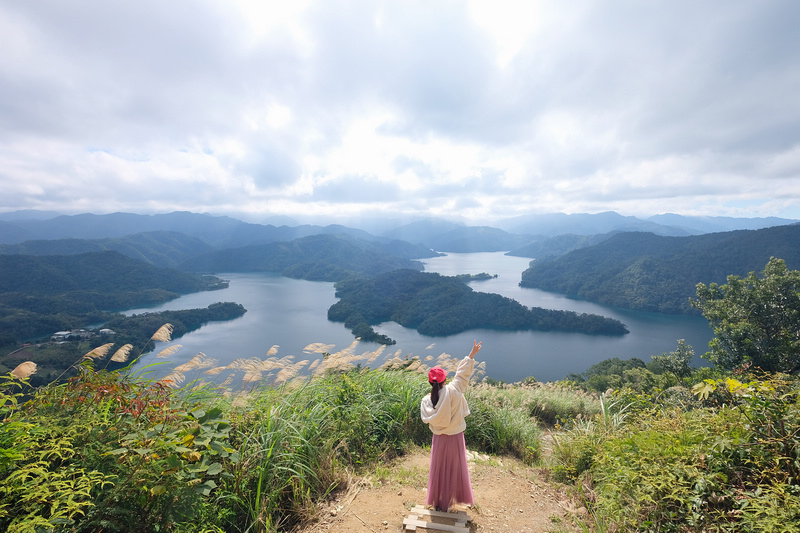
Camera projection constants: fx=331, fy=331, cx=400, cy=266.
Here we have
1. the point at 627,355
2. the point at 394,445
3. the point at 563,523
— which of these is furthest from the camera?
the point at 627,355

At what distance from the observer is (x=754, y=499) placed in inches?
62.2

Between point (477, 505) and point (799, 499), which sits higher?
point (799, 499)

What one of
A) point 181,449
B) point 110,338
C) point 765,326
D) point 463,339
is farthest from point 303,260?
point 181,449

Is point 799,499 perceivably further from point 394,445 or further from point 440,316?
point 440,316

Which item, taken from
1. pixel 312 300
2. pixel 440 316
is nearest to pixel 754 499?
pixel 440 316

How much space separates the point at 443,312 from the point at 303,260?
67912mm

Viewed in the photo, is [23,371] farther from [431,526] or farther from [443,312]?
[443,312]

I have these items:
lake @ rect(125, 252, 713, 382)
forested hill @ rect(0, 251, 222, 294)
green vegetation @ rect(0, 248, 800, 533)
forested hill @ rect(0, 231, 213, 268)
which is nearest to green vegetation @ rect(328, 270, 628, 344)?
lake @ rect(125, 252, 713, 382)

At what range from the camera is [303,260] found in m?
108

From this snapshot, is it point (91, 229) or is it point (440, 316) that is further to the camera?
point (91, 229)

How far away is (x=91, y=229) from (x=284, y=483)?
23180 centimetres

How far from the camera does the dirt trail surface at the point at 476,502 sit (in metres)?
2.29

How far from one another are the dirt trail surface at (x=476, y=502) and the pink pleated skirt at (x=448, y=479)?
15 cm

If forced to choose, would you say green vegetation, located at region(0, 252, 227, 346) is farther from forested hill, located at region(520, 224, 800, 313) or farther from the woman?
forested hill, located at region(520, 224, 800, 313)
